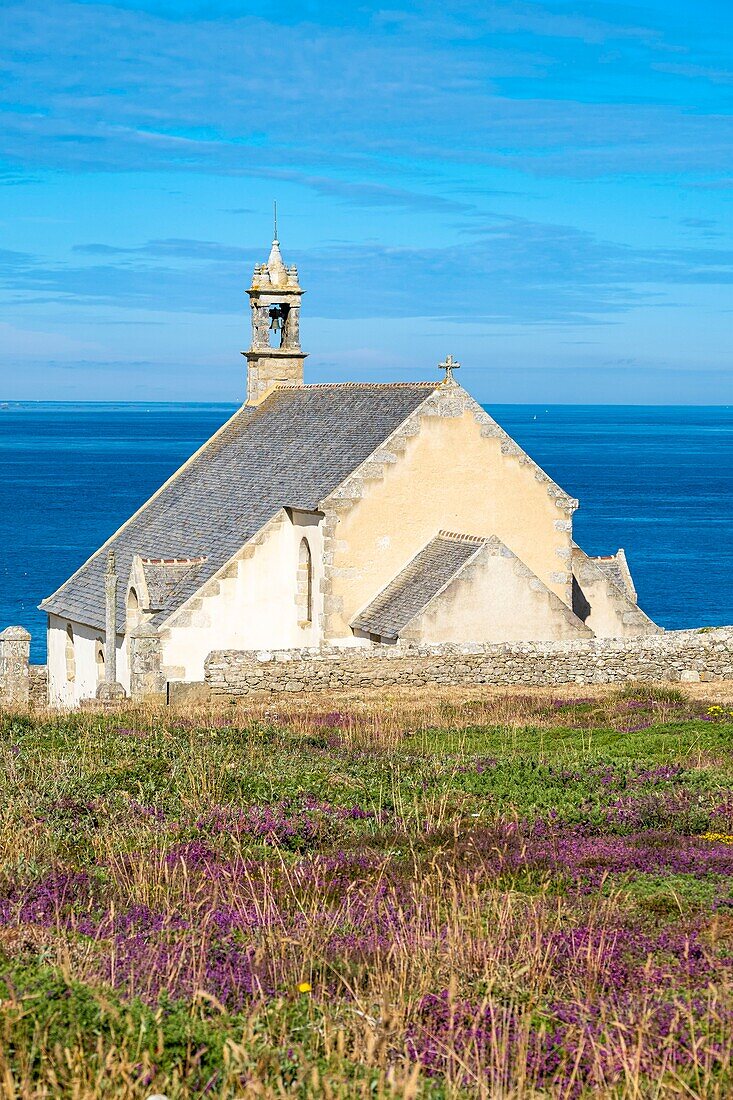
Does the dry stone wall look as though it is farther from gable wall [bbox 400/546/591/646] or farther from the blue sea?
the blue sea

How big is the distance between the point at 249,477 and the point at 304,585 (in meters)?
5.20

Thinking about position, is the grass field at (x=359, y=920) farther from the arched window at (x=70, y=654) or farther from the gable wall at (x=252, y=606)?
the arched window at (x=70, y=654)

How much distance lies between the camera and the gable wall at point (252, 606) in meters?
29.3

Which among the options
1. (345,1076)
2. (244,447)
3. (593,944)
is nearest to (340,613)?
(244,447)

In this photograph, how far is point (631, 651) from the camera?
85.0 feet

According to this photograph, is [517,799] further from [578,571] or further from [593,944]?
[578,571]

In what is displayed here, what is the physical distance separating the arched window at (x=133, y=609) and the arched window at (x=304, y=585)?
4.08 metres

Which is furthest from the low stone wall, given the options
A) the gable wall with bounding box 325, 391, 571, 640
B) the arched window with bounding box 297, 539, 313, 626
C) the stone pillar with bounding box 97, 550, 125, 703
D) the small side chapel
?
the stone pillar with bounding box 97, 550, 125, 703

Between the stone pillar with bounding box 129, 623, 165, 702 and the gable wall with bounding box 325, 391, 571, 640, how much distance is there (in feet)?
12.8

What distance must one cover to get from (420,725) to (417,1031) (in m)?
12.5

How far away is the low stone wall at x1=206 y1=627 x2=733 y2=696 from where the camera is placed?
23984mm

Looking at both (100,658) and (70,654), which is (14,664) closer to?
(100,658)

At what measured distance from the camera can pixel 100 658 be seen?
32750 millimetres

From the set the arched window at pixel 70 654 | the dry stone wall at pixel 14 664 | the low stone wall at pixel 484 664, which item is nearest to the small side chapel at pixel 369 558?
the arched window at pixel 70 654
